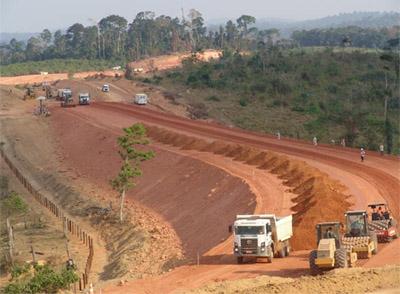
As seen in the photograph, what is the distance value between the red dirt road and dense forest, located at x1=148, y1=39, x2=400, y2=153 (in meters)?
10.6

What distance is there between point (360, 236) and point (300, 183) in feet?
56.0

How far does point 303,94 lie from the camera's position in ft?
364

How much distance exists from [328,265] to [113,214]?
98.2ft

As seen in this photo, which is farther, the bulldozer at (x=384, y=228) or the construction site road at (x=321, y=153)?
the construction site road at (x=321, y=153)

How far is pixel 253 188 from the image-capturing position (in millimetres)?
51750

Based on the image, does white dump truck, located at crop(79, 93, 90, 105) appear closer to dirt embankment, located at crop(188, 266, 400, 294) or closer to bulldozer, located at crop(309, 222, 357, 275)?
bulldozer, located at crop(309, 222, 357, 275)

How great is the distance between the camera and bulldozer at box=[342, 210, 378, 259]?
33.7 m

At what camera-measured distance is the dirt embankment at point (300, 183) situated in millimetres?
39781

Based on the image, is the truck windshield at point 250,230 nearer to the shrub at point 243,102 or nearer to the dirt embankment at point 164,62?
the shrub at point 243,102

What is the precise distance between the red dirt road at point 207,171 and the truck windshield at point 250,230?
1491 mm

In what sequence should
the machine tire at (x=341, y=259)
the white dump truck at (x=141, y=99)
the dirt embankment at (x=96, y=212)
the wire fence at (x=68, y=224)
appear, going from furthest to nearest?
the white dump truck at (x=141, y=99) < the dirt embankment at (x=96, y=212) < the wire fence at (x=68, y=224) < the machine tire at (x=341, y=259)

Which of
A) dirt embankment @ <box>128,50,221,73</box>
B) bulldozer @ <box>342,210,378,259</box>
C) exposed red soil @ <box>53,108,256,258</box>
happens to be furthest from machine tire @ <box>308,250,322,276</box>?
dirt embankment @ <box>128,50,221,73</box>

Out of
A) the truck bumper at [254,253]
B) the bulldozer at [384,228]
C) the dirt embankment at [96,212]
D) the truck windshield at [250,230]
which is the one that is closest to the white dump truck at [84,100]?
the dirt embankment at [96,212]

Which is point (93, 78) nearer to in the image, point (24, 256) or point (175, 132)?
point (175, 132)
